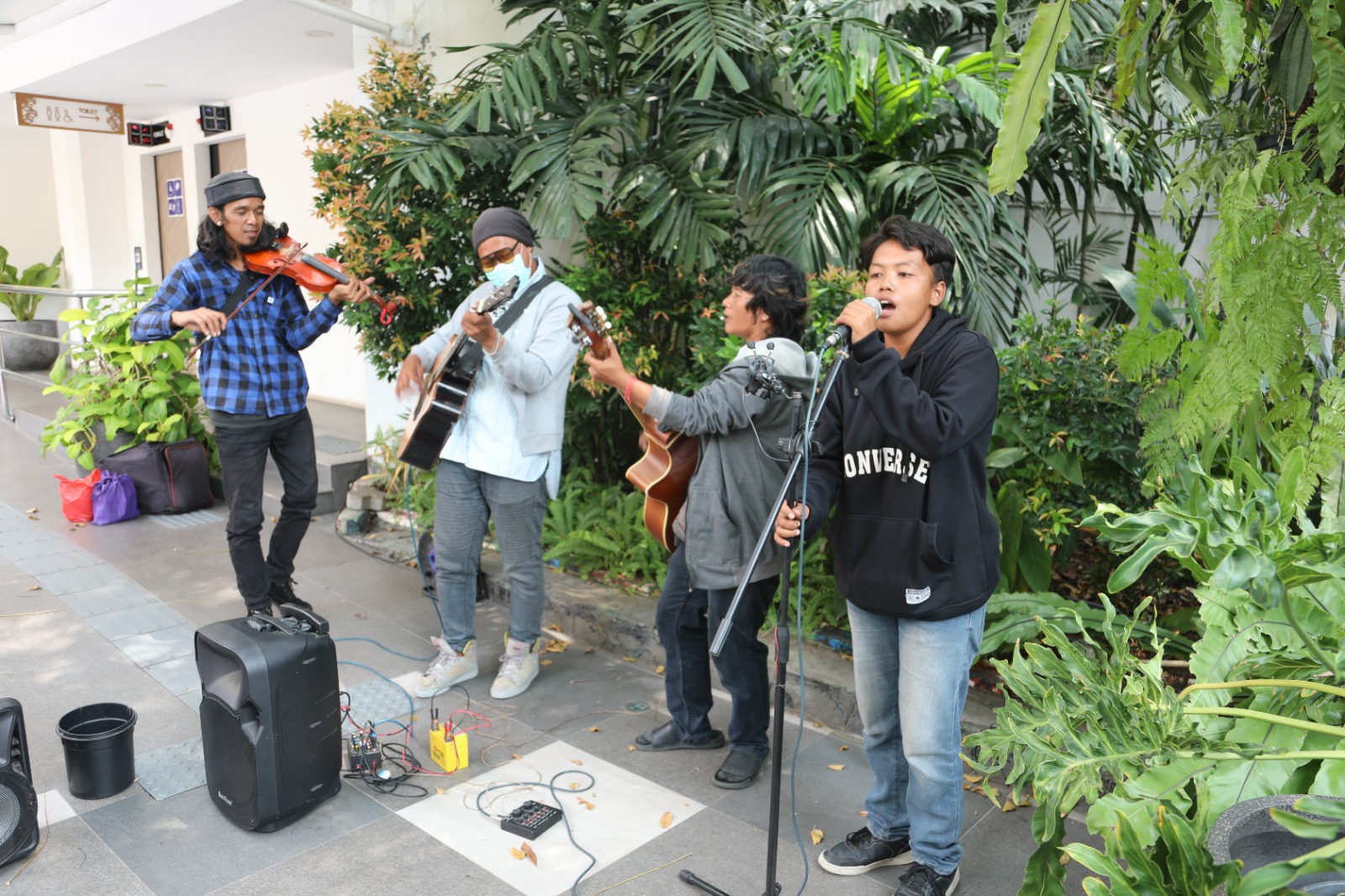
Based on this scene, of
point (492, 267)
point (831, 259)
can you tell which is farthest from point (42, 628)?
point (831, 259)

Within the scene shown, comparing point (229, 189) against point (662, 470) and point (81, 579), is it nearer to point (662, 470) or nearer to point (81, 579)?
point (662, 470)

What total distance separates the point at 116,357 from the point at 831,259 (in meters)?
4.94

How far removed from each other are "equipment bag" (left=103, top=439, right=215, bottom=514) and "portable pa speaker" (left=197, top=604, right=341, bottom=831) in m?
3.77

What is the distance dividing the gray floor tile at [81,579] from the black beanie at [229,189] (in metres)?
2.28

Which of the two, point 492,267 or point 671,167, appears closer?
point 492,267

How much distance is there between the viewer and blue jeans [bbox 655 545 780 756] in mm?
3348

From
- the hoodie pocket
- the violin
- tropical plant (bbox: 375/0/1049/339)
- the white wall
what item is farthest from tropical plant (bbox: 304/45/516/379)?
the white wall

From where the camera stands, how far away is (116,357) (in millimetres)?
6773

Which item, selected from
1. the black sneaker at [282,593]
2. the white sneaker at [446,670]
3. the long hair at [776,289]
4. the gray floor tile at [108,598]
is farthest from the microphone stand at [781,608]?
the gray floor tile at [108,598]

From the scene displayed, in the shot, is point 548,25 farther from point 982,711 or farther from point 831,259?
point 982,711

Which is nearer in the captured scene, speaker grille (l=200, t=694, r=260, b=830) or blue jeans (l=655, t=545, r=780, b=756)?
speaker grille (l=200, t=694, r=260, b=830)

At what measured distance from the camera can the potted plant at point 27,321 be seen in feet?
39.2

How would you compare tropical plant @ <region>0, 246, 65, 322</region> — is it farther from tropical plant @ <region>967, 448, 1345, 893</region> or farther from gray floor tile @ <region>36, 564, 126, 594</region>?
tropical plant @ <region>967, 448, 1345, 893</region>

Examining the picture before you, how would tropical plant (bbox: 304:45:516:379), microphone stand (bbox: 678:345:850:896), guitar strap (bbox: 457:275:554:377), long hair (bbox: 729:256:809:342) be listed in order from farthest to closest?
tropical plant (bbox: 304:45:516:379)
guitar strap (bbox: 457:275:554:377)
long hair (bbox: 729:256:809:342)
microphone stand (bbox: 678:345:850:896)
